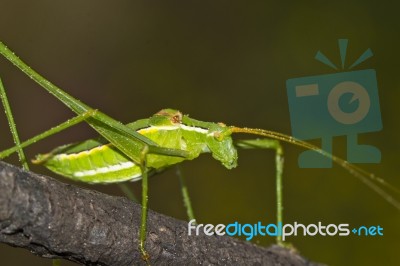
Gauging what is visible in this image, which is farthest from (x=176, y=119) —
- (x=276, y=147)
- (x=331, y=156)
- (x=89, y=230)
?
(x=89, y=230)

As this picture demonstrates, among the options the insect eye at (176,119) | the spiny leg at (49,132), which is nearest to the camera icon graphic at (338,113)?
the insect eye at (176,119)

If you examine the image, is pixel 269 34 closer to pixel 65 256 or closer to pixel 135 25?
pixel 135 25

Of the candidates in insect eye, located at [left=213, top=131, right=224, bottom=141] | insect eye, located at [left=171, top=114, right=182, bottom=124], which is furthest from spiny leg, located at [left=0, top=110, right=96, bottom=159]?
insect eye, located at [left=213, top=131, right=224, bottom=141]

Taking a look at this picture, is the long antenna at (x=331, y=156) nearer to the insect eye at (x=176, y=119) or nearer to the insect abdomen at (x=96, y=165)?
the insect eye at (x=176, y=119)

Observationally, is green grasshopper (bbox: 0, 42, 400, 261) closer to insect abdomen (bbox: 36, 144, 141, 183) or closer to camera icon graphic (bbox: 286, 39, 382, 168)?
insect abdomen (bbox: 36, 144, 141, 183)

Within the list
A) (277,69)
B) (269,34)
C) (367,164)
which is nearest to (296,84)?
(277,69)
